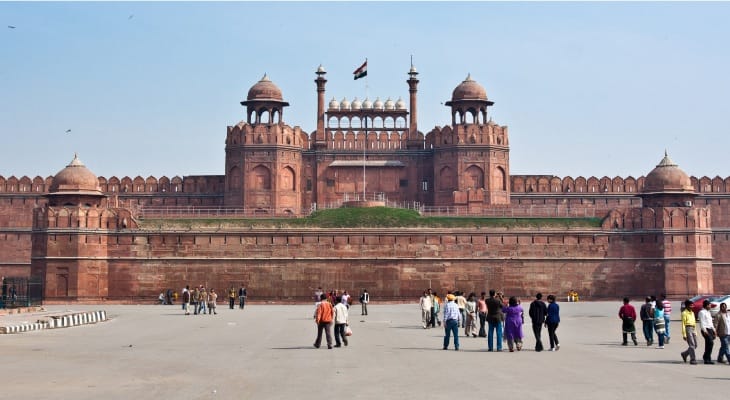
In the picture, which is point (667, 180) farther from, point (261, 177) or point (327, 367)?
point (327, 367)

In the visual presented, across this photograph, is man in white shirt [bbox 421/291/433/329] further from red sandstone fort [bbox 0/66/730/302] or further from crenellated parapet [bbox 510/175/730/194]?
crenellated parapet [bbox 510/175/730/194]

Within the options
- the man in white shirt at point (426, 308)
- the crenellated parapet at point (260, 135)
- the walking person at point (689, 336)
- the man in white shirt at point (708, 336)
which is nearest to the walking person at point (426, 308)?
the man in white shirt at point (426, 308)

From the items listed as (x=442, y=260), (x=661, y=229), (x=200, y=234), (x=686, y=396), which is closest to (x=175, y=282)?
(x=200, y=234)

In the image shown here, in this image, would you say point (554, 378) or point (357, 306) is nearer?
point (554, 378)

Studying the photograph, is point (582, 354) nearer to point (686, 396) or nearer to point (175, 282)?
point (686, 396)

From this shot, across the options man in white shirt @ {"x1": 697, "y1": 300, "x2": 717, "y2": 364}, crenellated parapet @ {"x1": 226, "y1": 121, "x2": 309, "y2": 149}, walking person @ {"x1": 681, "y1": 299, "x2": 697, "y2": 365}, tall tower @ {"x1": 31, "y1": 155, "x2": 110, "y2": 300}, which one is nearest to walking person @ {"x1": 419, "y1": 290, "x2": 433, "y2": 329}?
walking person @ {"x1": 681, "y1": 299, "x2": 697, "y2": 365}

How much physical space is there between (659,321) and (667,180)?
30242 mm

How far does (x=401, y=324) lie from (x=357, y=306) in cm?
1460

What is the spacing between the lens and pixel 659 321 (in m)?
21.9

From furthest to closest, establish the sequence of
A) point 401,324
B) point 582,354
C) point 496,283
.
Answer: point 496,283, point 401,324, point 582,354

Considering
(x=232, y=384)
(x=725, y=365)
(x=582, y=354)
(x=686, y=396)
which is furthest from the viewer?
(x=582, y=354)

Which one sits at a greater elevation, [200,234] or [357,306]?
[200,234]

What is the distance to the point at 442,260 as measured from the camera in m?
47.8

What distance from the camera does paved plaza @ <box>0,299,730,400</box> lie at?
1388 cm
